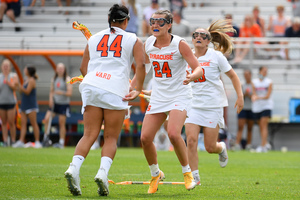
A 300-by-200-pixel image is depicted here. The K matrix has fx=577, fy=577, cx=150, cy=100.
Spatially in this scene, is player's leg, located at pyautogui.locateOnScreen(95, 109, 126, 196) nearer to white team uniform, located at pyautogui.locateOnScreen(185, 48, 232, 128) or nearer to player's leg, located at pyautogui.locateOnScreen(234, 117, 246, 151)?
white team uniform, located at pyautogui.locateOnScreen(185, 48, 232, 128)

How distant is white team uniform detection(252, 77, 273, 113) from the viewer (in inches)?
706

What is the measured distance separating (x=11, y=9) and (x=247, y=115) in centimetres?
1007

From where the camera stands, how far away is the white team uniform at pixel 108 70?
6.48 meters

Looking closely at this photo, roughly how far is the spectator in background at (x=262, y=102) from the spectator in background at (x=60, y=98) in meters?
5.76

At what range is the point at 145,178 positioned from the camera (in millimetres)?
8938

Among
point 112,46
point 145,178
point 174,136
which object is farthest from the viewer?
point 145,178

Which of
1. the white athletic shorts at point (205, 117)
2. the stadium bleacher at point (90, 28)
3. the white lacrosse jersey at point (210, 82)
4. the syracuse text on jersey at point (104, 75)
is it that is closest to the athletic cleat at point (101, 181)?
the syracuse text on jersey at point (104, 75)

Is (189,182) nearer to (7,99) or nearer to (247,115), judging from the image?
(7,99)

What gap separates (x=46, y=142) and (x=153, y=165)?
10497 mm

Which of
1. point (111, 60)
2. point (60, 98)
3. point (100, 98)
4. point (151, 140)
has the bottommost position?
point (60, 98)

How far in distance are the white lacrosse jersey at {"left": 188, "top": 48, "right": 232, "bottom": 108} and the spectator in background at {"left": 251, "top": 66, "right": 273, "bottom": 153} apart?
938 cm

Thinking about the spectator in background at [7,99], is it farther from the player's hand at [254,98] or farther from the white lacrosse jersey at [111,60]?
the white lacrosse jersey at [111,60]

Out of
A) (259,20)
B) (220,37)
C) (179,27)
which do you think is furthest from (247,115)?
(220,37)

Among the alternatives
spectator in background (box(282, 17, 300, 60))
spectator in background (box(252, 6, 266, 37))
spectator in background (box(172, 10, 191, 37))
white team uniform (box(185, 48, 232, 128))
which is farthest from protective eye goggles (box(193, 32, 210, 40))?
spectator in background (box(252, 6, 266, 37))
